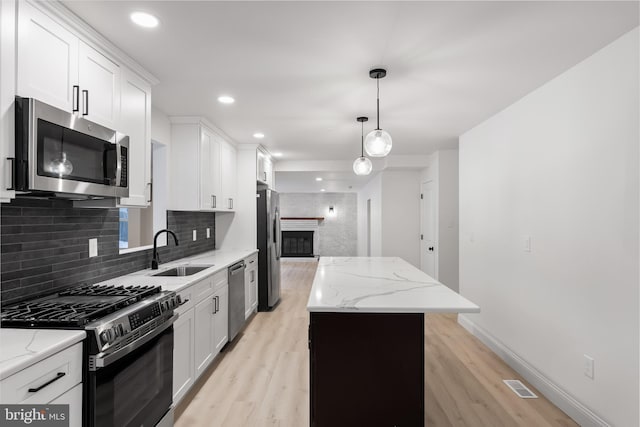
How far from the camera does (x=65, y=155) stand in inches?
64.4

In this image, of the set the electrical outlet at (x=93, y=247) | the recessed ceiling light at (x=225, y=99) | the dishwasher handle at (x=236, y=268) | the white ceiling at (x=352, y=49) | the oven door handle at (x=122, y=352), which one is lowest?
the oven door handle at (x=122, y=352)

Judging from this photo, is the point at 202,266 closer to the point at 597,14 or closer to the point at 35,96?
the point at 35,96

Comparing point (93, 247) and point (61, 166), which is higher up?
point (61, 166)

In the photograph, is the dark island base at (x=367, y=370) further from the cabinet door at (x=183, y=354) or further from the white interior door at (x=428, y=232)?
the white interior door at (x=428, y=232)

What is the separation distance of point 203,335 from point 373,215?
5758 mm

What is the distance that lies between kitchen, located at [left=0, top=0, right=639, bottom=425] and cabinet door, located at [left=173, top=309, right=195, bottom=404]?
0.02 meters

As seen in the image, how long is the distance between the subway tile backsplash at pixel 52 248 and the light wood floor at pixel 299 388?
1.17 meters

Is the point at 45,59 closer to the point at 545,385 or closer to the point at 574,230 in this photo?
the point at 574,230

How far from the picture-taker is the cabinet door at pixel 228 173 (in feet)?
14.5

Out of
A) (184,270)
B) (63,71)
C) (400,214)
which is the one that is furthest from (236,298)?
(400,214)

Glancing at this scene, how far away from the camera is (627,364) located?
6.49ft

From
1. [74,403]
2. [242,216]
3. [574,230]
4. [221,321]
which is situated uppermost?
[242,216]

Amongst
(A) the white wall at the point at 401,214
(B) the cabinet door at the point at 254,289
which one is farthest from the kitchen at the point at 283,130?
(A) the white wall at the point at 401,214

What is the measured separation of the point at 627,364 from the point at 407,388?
126 cm
